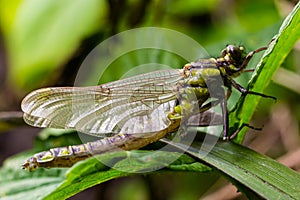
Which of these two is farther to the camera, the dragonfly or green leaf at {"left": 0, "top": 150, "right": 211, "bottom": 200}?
the dragonfly

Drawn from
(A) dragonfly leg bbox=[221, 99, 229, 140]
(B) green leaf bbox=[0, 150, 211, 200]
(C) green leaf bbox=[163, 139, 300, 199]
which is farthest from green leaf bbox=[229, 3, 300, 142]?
(B) green leaf bbox=[0, 150, 211, 200]

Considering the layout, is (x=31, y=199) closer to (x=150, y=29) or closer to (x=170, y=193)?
(x=150, y=29)

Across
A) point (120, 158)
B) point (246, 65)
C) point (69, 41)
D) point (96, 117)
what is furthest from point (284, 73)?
point (120, 158)

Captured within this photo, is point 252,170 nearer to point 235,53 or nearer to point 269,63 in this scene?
point 269,63

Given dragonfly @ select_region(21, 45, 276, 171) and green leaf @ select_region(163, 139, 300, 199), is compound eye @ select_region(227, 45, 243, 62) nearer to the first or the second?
dragonfly @ select_region(21, 45, 276, 171)

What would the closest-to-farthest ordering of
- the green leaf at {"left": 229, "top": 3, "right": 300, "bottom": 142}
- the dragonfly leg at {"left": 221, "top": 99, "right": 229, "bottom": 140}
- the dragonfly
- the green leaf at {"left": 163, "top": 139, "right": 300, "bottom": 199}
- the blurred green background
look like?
the green leaf at {"left": 163, "top": 139, "right": 300, "bottom": 199} < the green leaf at {"left": 229, "top": 3, "right": 300, "bottom": 142} < the dragonfly leg at {"left": 221, "top": 99, "right": 229, "bottom": 140} < the dragonfly < the blurred green background

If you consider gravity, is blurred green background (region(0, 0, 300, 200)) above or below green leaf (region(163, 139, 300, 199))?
below

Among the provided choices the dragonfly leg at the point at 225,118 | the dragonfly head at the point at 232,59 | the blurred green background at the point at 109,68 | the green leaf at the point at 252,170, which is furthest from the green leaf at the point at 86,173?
the blurred green background at the point at 109,68
